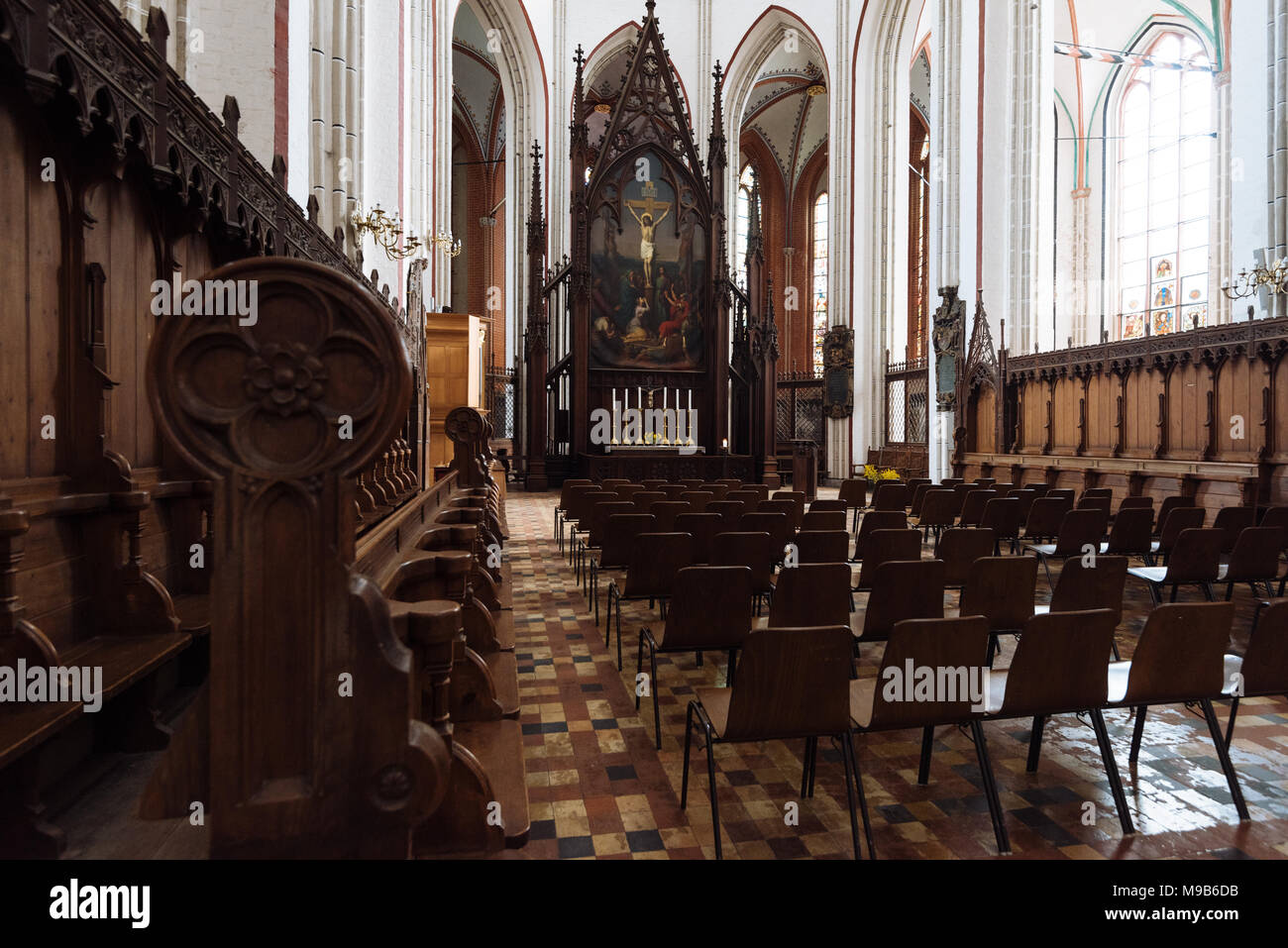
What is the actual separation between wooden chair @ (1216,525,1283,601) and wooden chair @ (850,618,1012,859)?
11.3 ft

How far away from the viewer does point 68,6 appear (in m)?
2.27

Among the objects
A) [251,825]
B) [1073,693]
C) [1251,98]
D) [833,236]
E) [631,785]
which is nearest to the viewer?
[251,825]

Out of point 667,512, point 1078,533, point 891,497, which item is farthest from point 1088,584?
point 891,497

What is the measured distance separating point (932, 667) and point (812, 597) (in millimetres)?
918

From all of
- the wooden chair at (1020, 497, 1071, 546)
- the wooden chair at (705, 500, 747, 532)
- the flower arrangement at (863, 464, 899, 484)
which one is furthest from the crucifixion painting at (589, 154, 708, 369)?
the wooden chair at (1020, 497, 1071, 546)

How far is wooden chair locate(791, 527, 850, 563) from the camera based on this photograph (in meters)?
5.00

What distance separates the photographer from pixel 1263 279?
919cm

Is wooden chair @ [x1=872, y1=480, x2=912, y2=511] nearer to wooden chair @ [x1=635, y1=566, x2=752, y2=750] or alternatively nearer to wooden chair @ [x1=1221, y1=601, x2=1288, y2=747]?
wooden chair @ [x1=635, y1=566, x2=752, y2=750]

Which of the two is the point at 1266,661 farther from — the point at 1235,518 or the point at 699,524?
the point at 1235,518

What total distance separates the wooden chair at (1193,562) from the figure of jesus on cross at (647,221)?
45.3 ft

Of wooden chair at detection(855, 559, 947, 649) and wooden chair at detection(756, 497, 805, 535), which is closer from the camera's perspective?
wooden chair at detection(855, 559, 947, 649)
